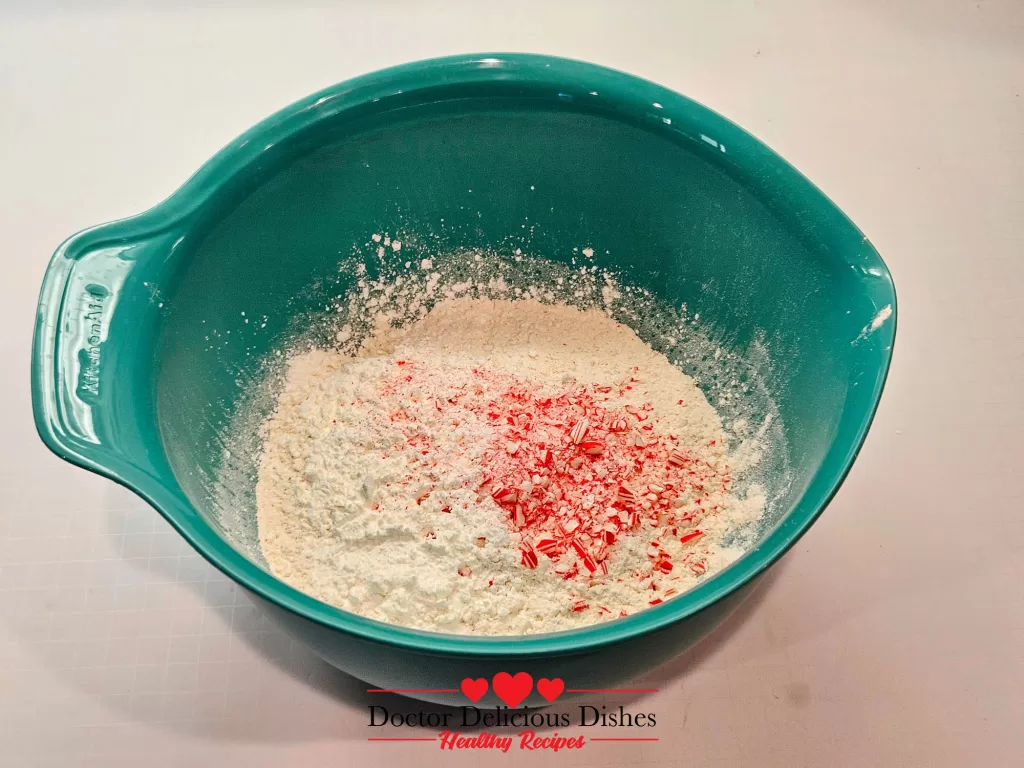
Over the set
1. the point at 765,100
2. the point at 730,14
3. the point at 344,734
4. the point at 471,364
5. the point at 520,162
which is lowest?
the point at 344,734

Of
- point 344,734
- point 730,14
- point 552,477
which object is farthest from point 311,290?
point 730,14

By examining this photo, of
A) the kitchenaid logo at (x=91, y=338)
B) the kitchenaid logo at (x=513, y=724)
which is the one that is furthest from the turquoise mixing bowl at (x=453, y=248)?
the kitchenaid logo at (x=513, y=724)

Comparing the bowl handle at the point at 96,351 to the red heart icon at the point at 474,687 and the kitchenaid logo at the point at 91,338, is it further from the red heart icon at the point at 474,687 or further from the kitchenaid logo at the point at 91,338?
the red heart icon at the point at 474,687

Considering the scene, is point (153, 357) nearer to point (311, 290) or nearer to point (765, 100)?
point (311, 290)

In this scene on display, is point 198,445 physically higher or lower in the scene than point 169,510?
higher

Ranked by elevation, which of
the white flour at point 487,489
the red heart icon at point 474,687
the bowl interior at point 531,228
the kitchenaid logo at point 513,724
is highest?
the bowl interior at point 531,228
